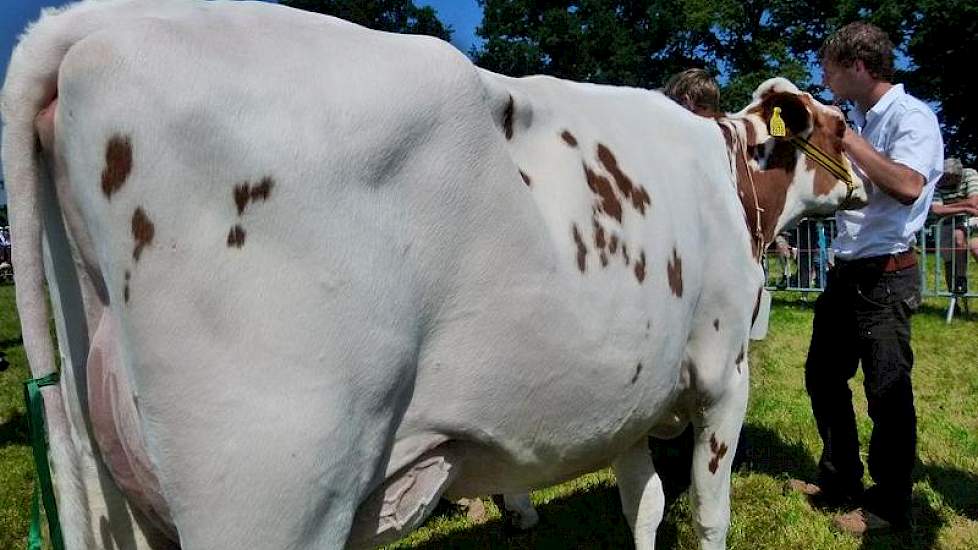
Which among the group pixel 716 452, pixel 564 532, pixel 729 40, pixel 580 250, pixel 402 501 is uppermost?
pixel 729 40

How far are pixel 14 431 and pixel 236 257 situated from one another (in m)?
5.91

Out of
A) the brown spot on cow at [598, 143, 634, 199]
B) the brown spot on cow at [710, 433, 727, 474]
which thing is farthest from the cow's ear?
the brown spot on cow at [598, 143, 634, 199]

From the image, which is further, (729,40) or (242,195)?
(729,40)

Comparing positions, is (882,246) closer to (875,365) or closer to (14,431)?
(875,365)

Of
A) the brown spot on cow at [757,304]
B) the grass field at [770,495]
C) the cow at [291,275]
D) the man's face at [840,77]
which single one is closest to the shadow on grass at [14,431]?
the grass field at [770,495]

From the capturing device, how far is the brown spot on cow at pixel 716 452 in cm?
307

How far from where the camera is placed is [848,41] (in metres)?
3.75

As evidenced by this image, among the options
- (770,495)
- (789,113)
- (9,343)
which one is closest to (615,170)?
(789,113)

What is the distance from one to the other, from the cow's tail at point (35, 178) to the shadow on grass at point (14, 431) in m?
5.13

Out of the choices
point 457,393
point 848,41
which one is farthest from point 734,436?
point 848,41

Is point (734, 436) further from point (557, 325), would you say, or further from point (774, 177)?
point (557, 325)

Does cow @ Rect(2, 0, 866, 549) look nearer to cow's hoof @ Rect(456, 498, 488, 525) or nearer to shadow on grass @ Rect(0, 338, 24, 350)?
cow's hoof @ Rect(456, 498, 488, 525)

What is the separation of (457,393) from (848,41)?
3040 millimetres

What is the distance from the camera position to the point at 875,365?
387 centimetres
